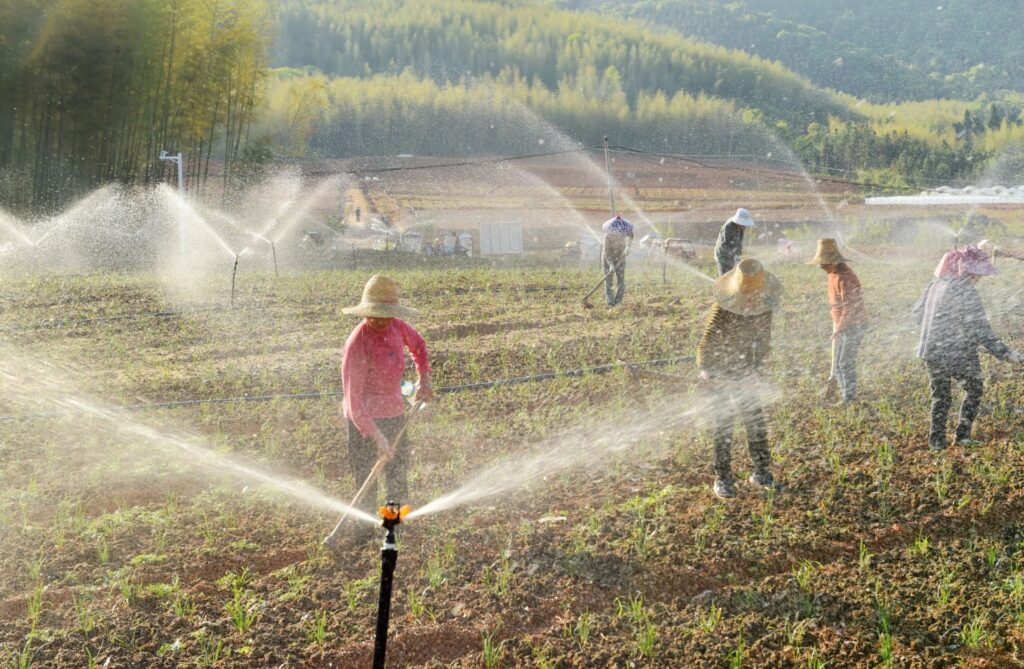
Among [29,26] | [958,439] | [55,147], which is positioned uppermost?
[29,26]

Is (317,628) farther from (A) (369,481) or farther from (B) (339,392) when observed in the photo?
(B) (339,392)

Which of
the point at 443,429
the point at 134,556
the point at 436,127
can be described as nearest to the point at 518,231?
the point at 443,429

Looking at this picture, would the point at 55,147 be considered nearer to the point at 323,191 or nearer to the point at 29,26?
the point at 29,26

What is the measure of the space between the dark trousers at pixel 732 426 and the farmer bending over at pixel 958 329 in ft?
4.89

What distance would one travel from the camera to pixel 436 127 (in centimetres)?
6544

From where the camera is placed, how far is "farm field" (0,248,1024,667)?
4.46 meters

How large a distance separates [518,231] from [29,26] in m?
16.3

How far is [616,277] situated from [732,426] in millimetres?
8462

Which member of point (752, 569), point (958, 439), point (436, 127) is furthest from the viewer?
point (436, 127)

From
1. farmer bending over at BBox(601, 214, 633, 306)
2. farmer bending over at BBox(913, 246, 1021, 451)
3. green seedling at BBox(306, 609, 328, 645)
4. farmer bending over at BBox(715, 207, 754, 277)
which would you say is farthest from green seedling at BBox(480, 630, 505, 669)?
farmer bending over at BBox(601, 214, 633, 306)

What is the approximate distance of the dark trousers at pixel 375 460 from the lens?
17.5 feet

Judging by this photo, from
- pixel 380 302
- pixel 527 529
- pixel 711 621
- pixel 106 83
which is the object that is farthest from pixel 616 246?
pixel 106 83

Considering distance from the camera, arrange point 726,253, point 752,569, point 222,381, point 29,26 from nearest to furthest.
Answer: point 752,569 < point 222,381 < point 726,253 < point 29,26

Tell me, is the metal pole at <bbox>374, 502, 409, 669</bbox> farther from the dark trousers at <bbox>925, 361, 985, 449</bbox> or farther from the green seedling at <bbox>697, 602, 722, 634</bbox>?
the dark trousers at <bbox>925, 361, 985, 449</bbox>
